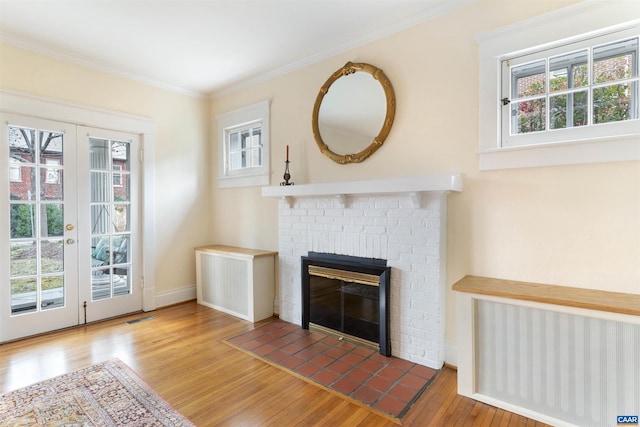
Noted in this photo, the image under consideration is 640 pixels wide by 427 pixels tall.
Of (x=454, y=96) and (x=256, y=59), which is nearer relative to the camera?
(x=454, y=96)

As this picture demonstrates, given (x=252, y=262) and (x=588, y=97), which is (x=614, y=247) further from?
(x=252, y=262)

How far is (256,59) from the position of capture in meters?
3.27

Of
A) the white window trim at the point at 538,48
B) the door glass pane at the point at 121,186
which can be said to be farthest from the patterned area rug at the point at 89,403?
the white window trim at the point at 538,48

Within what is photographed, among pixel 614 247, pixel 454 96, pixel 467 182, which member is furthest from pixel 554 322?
pixel 454 96

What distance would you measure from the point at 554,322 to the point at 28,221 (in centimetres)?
426

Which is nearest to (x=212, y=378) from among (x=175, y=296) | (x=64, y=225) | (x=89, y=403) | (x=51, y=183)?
(x=89, y=403)

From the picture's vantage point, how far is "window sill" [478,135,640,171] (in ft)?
5.84

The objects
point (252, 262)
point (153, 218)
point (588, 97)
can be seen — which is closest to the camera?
point (588, 97)

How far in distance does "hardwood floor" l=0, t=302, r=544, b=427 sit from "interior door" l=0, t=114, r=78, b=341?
0.26 metres

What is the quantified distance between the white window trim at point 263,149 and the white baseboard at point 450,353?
244 cm

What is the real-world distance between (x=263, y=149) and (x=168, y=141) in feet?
4.17

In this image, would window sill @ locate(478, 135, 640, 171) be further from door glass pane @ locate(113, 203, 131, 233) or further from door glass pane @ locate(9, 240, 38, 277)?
door glass pane @ locate(9, 240, 38, 277)

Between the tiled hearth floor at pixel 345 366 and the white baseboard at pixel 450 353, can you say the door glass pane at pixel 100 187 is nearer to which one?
the tiled hearth floor at pixel 345 366

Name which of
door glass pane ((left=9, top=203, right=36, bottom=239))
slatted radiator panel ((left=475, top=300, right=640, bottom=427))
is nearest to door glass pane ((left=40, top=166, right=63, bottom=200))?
door glass pane ((left=9, top=203, right=36, bottom=239))
